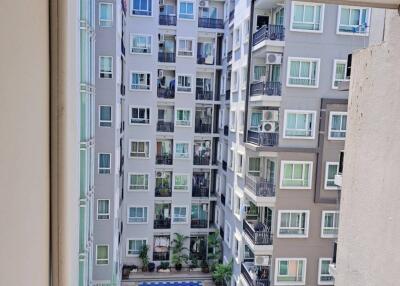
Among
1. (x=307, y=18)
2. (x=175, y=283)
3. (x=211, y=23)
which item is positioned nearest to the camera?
(x=307, y=18)

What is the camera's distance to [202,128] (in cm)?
1403

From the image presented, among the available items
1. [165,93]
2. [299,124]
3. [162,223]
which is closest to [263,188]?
[299,124]

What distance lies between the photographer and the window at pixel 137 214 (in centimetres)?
1305

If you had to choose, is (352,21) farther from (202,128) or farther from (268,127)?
(202,128)

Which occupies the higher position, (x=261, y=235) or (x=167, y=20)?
(x=167, y=20)

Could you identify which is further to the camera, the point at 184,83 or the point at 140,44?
the point at 184,83

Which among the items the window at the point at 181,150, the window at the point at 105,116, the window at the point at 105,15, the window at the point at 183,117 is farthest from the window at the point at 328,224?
the window at the point at 105,15

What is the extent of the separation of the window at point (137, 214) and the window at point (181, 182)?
1.35m

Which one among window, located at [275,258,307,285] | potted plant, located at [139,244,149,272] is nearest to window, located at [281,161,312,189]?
window, located at [275,258,307,285]

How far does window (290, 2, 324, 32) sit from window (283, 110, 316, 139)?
1852 millimetres

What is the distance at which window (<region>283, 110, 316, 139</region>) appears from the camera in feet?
28.7

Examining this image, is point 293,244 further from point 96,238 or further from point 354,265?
point 354,265

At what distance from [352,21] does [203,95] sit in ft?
20.9

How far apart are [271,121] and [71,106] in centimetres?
824
